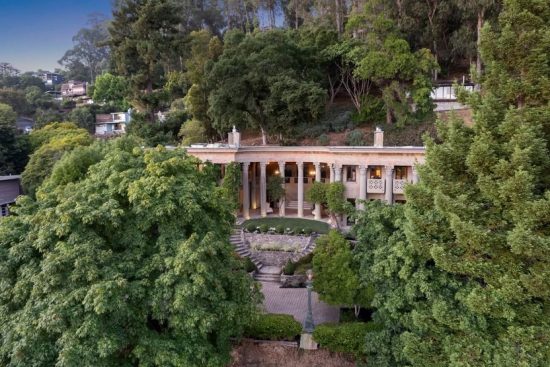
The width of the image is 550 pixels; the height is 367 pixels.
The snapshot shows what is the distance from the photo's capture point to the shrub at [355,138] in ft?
112

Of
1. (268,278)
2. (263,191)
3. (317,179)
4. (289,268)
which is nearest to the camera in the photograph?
(289,268)

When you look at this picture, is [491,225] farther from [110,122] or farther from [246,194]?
[110,122]

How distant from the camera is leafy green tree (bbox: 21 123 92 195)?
31.5 m

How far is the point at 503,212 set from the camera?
32.9ft

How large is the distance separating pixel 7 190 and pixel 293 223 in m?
26.5

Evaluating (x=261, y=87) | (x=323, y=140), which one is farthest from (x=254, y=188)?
(x=261, y=87)

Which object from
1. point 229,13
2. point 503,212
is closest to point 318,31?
point 229,13

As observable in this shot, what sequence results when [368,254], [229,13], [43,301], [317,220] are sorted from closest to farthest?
[43,301] < [368,254] < [317,220] < [229,13]

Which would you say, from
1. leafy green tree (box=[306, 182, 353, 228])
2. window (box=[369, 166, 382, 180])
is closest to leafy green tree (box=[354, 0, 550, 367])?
leafy green tree (box=[306, 182, 353, 228])

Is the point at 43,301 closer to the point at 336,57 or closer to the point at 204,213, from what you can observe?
the point at 204,213

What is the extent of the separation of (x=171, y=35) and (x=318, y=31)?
1573cm

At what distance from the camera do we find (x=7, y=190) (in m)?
32.9

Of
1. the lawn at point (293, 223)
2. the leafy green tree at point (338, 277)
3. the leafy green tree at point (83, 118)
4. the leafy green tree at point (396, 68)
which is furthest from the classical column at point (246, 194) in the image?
the leafy green tree at point (83, 118)

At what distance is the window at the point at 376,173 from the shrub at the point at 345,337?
50.5 ft
